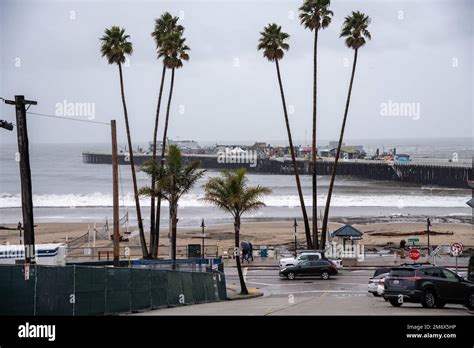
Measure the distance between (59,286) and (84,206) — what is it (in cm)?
10408

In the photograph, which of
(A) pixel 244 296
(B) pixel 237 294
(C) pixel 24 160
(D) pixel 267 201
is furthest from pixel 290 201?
(C) pixel 24 160

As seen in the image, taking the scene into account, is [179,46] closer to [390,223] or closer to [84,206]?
[390,223]

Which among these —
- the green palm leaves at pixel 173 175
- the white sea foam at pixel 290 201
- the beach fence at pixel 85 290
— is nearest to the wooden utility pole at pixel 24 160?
the beach fence at pixel 85 290

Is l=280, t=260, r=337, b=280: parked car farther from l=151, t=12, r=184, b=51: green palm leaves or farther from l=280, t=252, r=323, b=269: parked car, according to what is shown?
l=151, t=12, r=184, b=51: green palm leaves

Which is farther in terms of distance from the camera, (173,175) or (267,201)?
(267,201)

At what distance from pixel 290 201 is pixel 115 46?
245 feet

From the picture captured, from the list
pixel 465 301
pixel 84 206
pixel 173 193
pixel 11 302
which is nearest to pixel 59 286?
pixel 11 302

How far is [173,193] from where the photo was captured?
156ft

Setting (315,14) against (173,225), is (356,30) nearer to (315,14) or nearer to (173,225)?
(315,14)

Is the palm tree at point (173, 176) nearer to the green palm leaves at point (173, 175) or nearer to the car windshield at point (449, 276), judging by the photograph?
the green palm leaves at point (173, 175)

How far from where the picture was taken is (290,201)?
12925cm

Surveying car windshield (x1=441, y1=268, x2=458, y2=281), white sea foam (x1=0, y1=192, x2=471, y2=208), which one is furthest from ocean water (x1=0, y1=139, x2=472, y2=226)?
car windshield (x1=441, y1=268, x2=458, y2=281)

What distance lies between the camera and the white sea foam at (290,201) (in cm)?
12094

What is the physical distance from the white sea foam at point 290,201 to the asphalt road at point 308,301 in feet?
230
